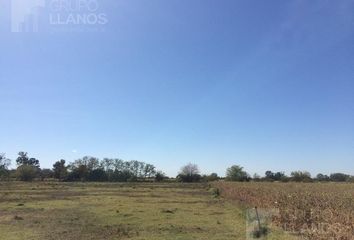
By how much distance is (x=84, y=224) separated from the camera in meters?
21.7

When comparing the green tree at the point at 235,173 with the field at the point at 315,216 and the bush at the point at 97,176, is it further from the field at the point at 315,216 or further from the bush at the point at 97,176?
the field at the point at 315,216

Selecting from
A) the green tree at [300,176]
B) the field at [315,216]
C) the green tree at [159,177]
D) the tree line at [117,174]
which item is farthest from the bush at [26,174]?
the field at [315,216]

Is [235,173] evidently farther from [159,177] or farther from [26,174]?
[26,174]

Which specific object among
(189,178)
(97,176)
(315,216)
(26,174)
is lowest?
(315,216)

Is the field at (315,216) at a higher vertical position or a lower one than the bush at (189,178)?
lower

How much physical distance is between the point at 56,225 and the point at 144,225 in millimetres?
4506

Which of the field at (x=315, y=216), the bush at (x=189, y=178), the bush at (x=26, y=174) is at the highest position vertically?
the bush at (x=26, y=174)

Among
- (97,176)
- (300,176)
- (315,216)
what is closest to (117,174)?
(97,176)

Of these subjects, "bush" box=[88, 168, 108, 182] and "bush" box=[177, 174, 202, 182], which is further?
"bush" box=[177, 174, 202, 182]

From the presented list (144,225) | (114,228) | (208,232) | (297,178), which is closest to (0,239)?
(114,228)

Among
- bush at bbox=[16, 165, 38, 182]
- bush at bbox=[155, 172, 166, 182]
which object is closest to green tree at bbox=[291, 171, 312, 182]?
bush at bbox=[155, 172, 166, 182]

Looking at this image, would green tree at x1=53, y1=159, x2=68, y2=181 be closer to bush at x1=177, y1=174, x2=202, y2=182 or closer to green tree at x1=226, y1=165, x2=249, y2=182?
bush at x1=177, y1=174, x2=202, y2=182

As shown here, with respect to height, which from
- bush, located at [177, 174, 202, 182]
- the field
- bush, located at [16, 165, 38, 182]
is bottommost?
the field

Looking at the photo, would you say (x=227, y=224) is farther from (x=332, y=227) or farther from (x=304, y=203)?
(x=332, y=227)
